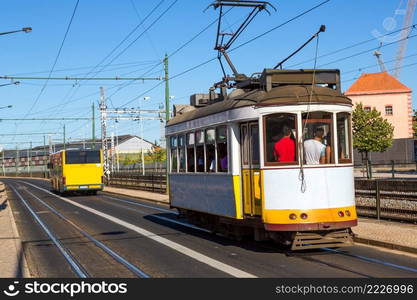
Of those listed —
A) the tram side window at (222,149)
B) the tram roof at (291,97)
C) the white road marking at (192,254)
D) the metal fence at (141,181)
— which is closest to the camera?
the white road marking at (192,254)

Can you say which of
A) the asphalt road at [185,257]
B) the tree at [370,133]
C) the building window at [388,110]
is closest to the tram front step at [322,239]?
the asphalt road at [185,257]

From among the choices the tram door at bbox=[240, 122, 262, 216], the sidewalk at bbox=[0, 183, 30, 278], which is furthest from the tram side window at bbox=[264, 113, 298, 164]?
the sidewalk at bbox=[0, 183, 30, 278]

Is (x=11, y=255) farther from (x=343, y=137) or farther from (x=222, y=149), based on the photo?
(x=343, y=137)

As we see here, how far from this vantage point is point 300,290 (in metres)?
7.59

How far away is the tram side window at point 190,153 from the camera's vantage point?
1408 centimetres

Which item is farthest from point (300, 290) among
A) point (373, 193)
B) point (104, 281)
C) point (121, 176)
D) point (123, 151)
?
point (123, 151)

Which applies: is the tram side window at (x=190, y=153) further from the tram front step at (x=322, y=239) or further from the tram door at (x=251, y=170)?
the tram front step at (x=322, y=239)

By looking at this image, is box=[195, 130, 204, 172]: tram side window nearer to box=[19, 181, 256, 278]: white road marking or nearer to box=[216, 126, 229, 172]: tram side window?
box=[216, 126, 229, 172]: tram side window

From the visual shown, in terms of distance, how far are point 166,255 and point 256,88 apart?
4.06 meters

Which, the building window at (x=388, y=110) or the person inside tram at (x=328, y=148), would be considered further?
the building window at (x=388, y=110)

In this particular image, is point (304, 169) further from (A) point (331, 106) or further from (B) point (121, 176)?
(B) point (121, 176)

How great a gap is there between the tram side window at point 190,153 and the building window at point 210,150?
1023 mm

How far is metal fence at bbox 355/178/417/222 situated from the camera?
14469mm

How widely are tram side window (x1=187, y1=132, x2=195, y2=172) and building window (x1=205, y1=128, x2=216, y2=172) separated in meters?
1.02
